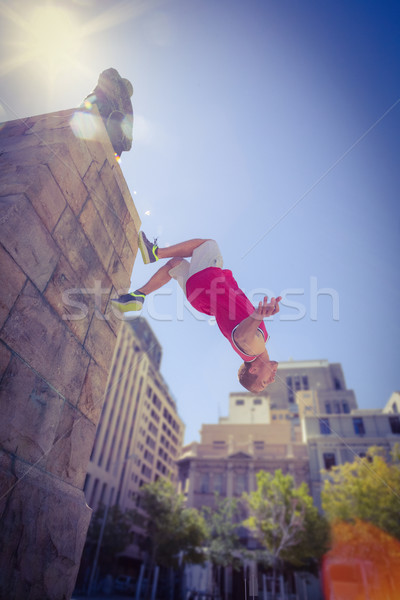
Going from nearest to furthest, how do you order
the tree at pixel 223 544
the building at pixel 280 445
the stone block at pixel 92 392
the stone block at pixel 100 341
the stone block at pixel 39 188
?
1. the stone block at pixel 39 188
2. the stone block at pixel 92 392
3. the stone block at pixel 100 341
4. the tree at pixel 223 544
5. the building at pixel 280 445

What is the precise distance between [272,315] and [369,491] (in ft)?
86.1

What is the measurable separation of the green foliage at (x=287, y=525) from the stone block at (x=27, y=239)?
26.4 metres

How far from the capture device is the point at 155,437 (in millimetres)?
61031

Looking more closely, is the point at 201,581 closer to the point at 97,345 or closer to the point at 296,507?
the point at 296,507

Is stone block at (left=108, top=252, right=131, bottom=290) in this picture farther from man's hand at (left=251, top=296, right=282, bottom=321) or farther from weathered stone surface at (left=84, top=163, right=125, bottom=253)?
man's hand at (left=251, top=296, right=282, bottom=321)

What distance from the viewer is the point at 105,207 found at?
116 inches

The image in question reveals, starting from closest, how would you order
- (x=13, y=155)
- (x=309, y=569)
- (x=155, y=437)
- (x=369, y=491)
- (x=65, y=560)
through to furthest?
(x=65, y=560) → (x=13, y=155) → (x=369, y=491) → (x=309, y=569) → (x=155, y=437)

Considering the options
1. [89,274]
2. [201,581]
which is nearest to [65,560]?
[89,274]

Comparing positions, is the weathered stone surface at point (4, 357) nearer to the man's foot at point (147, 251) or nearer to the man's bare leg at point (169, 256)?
the man's bare leg at point (169, 256)

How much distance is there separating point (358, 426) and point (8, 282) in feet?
156

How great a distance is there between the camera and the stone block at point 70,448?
6.95 ft

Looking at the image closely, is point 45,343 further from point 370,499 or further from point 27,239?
point 370,499

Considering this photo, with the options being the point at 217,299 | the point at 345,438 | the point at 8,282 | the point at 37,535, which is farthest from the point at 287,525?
the point at 8,282

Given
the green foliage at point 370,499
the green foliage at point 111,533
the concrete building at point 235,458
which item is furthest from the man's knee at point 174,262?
the concrete building at point 235,458
